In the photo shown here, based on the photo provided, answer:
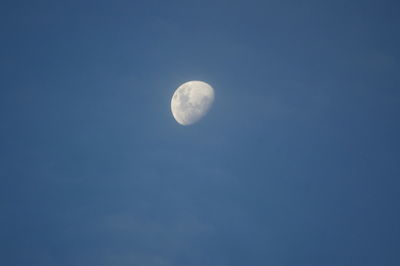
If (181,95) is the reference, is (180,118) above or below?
below

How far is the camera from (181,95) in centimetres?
1900

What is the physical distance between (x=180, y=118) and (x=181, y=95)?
1.84 m

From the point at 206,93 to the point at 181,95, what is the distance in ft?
6.76

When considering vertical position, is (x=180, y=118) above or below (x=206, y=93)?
below

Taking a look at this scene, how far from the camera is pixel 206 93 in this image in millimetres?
18438

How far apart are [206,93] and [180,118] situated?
112 inches

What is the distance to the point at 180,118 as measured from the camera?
19.0 metres
